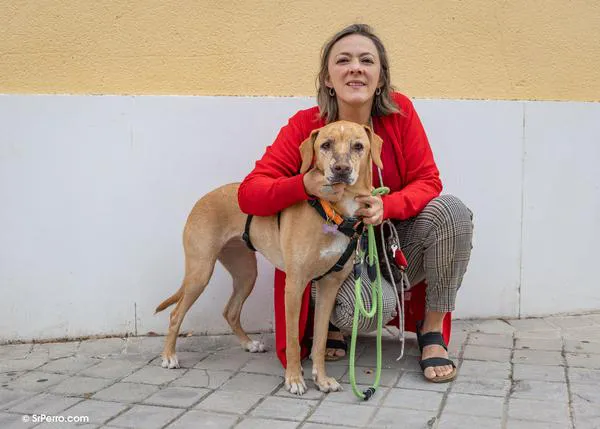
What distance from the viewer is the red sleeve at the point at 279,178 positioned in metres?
3.01

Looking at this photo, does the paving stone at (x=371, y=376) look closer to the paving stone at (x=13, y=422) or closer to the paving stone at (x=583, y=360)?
the paving stone at (x=583, y=360)

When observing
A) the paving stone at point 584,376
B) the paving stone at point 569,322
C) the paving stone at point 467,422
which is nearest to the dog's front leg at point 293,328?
the paving stone at point 467,422

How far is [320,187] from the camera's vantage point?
2.89 m

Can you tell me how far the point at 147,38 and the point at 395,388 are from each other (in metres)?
2.37

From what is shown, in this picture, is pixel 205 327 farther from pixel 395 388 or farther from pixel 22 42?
pixel 22 42

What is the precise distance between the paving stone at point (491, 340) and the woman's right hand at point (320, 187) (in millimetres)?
1325

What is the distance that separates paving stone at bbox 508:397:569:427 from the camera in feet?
8.56

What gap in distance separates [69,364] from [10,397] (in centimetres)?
50

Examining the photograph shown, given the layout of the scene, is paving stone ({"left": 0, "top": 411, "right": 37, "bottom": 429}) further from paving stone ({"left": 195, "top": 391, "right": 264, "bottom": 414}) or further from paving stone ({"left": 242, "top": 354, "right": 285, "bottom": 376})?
paving stone ({"left": 242, "top": 354, "right": 285, "bottom": 376})

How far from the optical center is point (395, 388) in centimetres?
302

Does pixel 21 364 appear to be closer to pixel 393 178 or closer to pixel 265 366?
pixel 265 366

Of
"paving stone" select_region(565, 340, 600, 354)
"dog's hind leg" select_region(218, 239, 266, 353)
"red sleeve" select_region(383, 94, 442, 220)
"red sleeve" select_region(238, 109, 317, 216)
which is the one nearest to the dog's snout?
"red sleeve" select_region(238, 109, 317, 216)

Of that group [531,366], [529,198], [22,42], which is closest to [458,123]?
[529,198]

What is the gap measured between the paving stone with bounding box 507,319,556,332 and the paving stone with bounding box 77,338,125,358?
2272 millimetres
